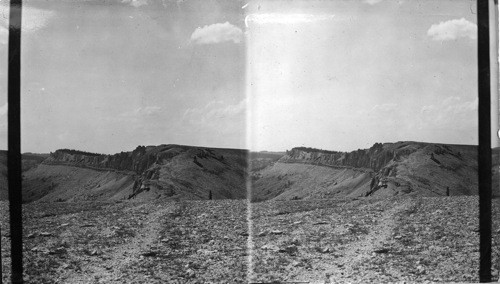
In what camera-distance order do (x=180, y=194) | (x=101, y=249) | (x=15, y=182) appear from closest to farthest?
(x=15, y=182), (x=101, y=249), (x=180, y=194)

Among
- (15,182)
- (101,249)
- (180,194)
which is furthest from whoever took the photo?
(180,194)

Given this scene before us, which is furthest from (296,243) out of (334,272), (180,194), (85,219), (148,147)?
(85,219)

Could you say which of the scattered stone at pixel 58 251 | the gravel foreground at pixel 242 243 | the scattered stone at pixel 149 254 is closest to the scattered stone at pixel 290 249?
the gravel foreground at pixel 242 243

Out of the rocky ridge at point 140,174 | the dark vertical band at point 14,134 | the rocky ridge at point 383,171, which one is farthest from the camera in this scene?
the rocky ridge at point 383,171

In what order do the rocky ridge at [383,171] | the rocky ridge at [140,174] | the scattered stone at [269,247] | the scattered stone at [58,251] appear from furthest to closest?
Result: the rocky ridge at [383,171] → the scattered stone at [269,247] → the rocky ridge at [140,174] → the scattered stone at [58,251]

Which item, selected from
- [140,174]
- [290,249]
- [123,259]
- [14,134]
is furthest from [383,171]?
[14,134]

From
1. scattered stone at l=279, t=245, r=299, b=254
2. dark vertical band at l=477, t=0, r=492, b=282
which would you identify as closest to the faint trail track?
scattered stone at l=279, t=245, r=299, b=254

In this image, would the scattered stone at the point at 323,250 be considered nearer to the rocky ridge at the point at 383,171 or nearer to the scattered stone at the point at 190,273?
the rocky ridge at the point at 383,171

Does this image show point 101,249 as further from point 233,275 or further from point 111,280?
point 233,275

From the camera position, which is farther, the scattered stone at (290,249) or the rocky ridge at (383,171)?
the rocky ridge at (383,171)
